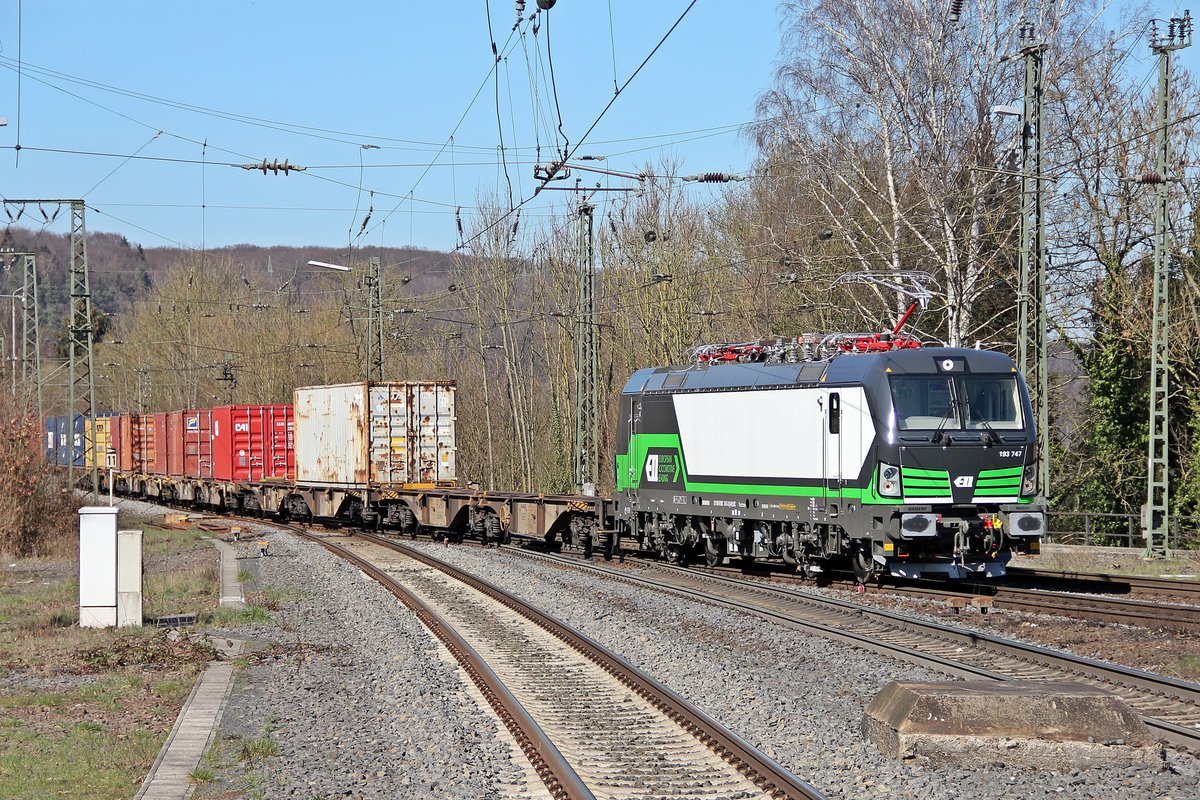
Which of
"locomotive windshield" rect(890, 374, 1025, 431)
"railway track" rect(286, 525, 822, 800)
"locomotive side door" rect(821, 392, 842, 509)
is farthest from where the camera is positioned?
"locomotive side door" rect(821, 392, 842, 509)

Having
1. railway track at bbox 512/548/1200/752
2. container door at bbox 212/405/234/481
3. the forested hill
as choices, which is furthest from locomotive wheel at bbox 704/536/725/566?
the forested hill

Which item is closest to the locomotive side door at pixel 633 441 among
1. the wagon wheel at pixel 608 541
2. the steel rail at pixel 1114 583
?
the wagon wheel at pixel 608 541

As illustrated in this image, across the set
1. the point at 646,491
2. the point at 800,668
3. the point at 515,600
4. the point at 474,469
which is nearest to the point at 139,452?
the point at 474,469

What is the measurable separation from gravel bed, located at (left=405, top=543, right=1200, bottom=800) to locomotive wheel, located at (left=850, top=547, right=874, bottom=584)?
9.43 feet

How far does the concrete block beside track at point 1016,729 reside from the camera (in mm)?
8594

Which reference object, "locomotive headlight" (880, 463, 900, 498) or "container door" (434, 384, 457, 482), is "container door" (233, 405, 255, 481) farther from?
"locomotive headlight" (880, 463, 900, 498)

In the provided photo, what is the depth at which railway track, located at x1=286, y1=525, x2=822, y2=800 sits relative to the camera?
802cm

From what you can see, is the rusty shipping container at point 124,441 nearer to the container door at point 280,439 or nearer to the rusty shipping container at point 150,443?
the rusty shipping container at point 150,443

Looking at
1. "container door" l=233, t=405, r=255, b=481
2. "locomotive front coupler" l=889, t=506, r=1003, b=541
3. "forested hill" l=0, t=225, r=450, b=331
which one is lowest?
"locomotive front coupler" l=889, t=506, r=1003, b=541

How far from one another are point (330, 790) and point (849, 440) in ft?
37.9

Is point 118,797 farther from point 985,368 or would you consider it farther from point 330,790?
point 985,368

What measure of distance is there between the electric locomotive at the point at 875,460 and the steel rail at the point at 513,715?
18.8 feet

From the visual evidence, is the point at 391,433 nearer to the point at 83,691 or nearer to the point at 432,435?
the point at 432,435

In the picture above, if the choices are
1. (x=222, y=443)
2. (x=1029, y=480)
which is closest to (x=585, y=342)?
(x=1029, y=480)
